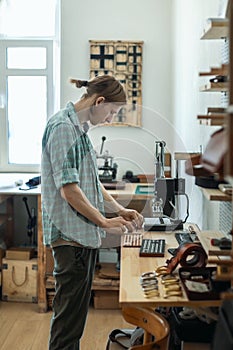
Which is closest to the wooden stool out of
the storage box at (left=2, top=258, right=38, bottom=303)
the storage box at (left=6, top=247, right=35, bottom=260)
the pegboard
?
the storage box at (left=2, top=258, right=38, bottom=303)

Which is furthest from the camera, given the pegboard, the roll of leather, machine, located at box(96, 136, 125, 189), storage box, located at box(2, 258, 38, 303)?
the pegboard

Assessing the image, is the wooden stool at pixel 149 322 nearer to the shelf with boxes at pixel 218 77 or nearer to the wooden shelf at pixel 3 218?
the shelf with boxes at pixel 218 77

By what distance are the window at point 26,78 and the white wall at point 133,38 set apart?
0.64 ft

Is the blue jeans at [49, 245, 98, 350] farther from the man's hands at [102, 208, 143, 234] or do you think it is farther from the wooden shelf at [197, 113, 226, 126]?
the wooden shelf at [197, 113, 226, 126]

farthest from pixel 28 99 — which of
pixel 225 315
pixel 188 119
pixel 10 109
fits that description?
pixel 225 315

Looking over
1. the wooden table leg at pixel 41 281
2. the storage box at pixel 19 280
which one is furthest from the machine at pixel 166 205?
the storage box at pixel 19 280

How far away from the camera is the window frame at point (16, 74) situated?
488cm

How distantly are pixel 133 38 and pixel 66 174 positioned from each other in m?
2.67

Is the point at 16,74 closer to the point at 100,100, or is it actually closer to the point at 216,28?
the point at 100,100

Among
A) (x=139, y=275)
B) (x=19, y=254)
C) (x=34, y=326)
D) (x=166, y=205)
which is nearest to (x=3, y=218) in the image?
(x=19, y=254)

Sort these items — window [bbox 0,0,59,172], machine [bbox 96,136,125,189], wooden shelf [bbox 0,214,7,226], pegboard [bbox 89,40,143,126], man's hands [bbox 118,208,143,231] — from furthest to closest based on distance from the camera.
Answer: window [bbox 0,0,59,172]
pegboard [bbox 89,40,143,126]
wooden shelf [bbox 0,214,7,226]
machine [bbox 96,136,125,189]
man's hands [bbox 118,208,143,231]

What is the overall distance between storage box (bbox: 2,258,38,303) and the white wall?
1.23m

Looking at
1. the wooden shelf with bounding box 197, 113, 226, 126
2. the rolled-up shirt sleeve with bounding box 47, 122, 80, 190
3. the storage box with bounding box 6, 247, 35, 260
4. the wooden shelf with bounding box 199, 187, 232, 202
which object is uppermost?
the wooden shelf with bounding box 197, 113, 226, 126

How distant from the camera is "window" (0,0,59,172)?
4.87 m
